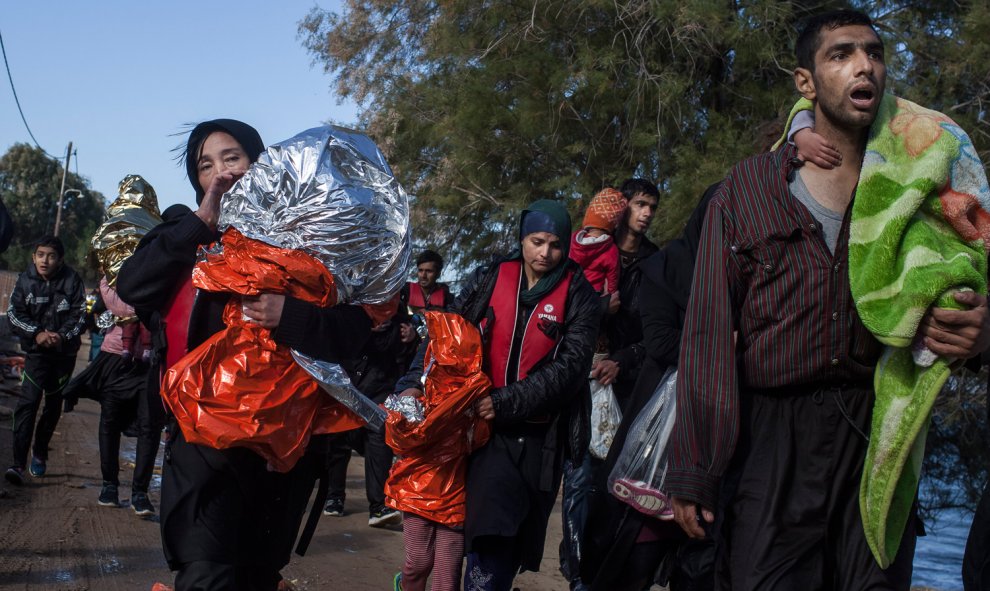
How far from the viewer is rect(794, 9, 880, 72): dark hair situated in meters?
2.97

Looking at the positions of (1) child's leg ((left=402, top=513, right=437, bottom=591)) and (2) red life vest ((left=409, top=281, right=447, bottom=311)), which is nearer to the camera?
(1) child's leg ((left=402, top=513, right=437, bottom=591))

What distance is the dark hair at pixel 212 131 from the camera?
156 inches

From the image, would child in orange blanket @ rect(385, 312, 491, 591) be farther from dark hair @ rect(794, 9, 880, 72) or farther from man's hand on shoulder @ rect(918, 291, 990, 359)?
man's hand on shoulder @ rect(918, 291, 990, 359)

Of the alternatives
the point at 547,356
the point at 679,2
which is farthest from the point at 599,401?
the point at 679,2

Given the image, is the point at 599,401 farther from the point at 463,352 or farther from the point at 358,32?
the point at 358,32

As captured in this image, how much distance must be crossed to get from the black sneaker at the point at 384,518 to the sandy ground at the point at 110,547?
0.08 metres

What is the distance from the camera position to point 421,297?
10.1 metres

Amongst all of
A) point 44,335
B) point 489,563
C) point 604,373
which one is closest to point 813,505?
point 489,563

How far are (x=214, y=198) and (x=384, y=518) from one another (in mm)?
4737

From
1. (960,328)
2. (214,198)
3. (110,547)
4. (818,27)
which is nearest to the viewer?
(960,328)

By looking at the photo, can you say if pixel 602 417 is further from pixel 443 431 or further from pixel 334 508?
pixel 334 508

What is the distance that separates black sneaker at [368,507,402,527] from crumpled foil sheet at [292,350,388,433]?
445cm

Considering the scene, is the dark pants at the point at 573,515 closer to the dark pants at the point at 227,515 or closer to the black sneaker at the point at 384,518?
the dark pants at the point at 227,515

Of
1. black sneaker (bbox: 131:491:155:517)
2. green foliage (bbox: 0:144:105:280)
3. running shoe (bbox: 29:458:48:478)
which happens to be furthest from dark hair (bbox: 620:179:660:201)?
green foliage (bbox: 0:144:105:280)
